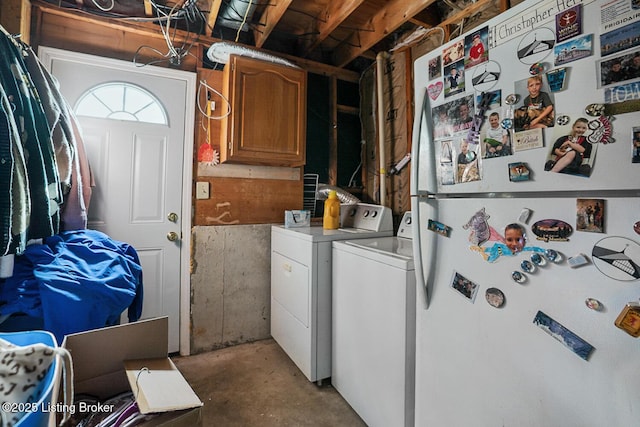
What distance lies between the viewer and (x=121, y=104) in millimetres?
2145

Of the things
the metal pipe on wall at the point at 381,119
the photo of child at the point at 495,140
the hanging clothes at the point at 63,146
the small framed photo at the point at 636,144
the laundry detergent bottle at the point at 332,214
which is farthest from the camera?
the metal pipe on wall at the point at 381,119

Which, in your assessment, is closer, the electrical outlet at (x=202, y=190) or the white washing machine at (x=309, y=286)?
the white washing machine at (x=309, y=286)

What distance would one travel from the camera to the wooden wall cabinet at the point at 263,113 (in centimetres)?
216

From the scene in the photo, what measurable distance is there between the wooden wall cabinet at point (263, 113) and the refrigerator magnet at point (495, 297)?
174 centimetres

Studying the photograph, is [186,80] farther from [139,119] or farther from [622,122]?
[622,122]

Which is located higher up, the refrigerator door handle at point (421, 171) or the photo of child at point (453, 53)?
the photo of child at point (453, 53)

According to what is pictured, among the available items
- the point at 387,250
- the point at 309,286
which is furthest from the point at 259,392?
the point at 387,250

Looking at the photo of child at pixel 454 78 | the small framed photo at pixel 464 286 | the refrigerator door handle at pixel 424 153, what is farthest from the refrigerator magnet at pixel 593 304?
the photo of child at pixel 454 78

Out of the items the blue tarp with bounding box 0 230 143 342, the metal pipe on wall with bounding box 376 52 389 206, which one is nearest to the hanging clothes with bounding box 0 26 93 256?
the blue tarp with bounding box 0 230 143 342

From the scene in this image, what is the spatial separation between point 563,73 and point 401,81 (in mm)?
1778

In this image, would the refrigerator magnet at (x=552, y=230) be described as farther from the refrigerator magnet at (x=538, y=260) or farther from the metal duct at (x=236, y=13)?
the metal duct at (x=236, y=13)

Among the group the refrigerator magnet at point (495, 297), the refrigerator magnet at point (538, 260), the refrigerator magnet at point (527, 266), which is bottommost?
the refrigerator magnet at point (495, 297)

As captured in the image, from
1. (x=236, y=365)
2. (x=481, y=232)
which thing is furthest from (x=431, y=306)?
(x=236, y=365)

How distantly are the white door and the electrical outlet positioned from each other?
0.08m
